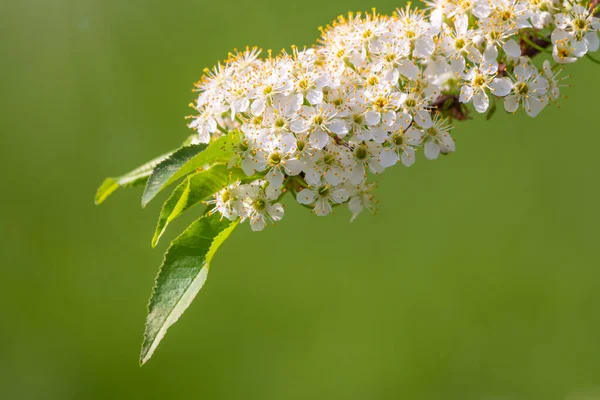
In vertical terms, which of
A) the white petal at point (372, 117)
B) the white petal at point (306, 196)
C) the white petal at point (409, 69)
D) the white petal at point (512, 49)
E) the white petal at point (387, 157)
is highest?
the white petal at point (512, 49)

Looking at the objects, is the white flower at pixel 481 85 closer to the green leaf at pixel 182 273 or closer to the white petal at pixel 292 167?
the white petal at pixel 292 167

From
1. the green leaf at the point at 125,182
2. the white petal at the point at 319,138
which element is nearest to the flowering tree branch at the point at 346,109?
the white petal at the point at 319,138

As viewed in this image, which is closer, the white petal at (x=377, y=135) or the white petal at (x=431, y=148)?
the white petal at (x=377, y=135)

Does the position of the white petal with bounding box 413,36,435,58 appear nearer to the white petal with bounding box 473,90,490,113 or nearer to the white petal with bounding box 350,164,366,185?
the white petal with bounding box 473,90,490,113

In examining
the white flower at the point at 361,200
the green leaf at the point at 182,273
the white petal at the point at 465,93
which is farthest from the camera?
the white flower at the point at 361,200

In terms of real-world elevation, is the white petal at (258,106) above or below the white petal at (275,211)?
above

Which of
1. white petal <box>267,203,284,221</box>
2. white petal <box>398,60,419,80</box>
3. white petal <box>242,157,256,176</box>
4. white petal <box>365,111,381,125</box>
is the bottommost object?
white petal <box>267,203,284,221</box>

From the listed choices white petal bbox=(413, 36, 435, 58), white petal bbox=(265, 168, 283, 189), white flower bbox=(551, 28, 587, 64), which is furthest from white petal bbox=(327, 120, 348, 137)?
white flower bbox=(551, 28, 587, 64)
